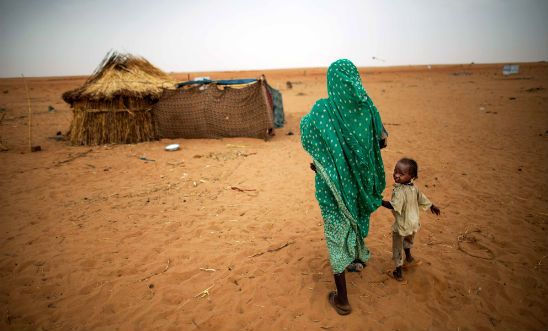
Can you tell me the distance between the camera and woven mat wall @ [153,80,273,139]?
796cm

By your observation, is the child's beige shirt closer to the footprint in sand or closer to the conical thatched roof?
the footprint in sand

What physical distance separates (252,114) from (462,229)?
A: 239 inches

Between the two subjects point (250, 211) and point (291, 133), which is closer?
point (250, 211)

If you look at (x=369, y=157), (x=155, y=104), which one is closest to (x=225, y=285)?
(x=369, y=157)

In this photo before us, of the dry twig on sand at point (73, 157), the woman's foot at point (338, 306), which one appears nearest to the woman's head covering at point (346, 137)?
the woman's foot at point (338, 306)

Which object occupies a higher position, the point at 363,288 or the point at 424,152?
the point at 424,152

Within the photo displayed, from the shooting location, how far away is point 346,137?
6.54 ft

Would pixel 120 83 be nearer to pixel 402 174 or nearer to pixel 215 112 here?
pixel 215 112

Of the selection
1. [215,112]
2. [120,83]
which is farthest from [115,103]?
[215,112]

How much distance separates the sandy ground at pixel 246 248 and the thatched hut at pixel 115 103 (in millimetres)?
1860

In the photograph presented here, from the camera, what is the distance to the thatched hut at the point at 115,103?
7.71 m

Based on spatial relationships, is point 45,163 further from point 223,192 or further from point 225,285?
point 225,285

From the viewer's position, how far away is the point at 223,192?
4.87m

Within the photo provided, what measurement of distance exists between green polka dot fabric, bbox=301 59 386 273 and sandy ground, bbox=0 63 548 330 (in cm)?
75
